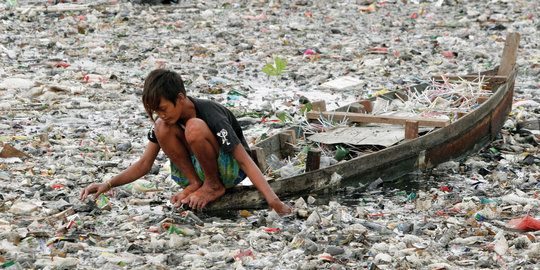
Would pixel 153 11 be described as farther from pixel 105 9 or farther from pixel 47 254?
pixel 47 254

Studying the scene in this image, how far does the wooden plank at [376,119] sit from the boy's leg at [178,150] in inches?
76.0

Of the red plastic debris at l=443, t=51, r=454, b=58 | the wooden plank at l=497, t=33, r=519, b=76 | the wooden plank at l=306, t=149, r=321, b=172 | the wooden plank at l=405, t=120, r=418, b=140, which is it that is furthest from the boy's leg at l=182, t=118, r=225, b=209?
the red plastic debris at l=443, t=51, r=454, b=58

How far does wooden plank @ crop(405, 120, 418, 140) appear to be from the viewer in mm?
5535

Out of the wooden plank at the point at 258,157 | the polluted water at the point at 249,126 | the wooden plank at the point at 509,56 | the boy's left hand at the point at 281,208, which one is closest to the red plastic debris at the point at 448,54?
the polluted water at the point at 249,126

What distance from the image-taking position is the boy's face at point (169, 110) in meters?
3.96

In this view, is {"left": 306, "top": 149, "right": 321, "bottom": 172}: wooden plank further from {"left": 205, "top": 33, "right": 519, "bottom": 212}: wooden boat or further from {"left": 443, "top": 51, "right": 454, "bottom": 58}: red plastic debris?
{"left": 443, "top": 51, "right": 454, "bottom": 58}: red plastic debris

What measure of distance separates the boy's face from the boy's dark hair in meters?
0.02

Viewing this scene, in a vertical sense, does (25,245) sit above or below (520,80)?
above

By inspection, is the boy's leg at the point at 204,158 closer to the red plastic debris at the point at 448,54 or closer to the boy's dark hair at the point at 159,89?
the boy's dark hair at the point at 159,89

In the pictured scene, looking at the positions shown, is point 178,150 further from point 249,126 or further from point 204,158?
point 249,126

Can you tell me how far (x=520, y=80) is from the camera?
9.70 metres

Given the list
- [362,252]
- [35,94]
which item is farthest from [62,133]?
[362,252]

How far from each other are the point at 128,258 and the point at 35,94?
4.78 meters

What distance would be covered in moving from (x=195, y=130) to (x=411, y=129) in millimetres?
2185
